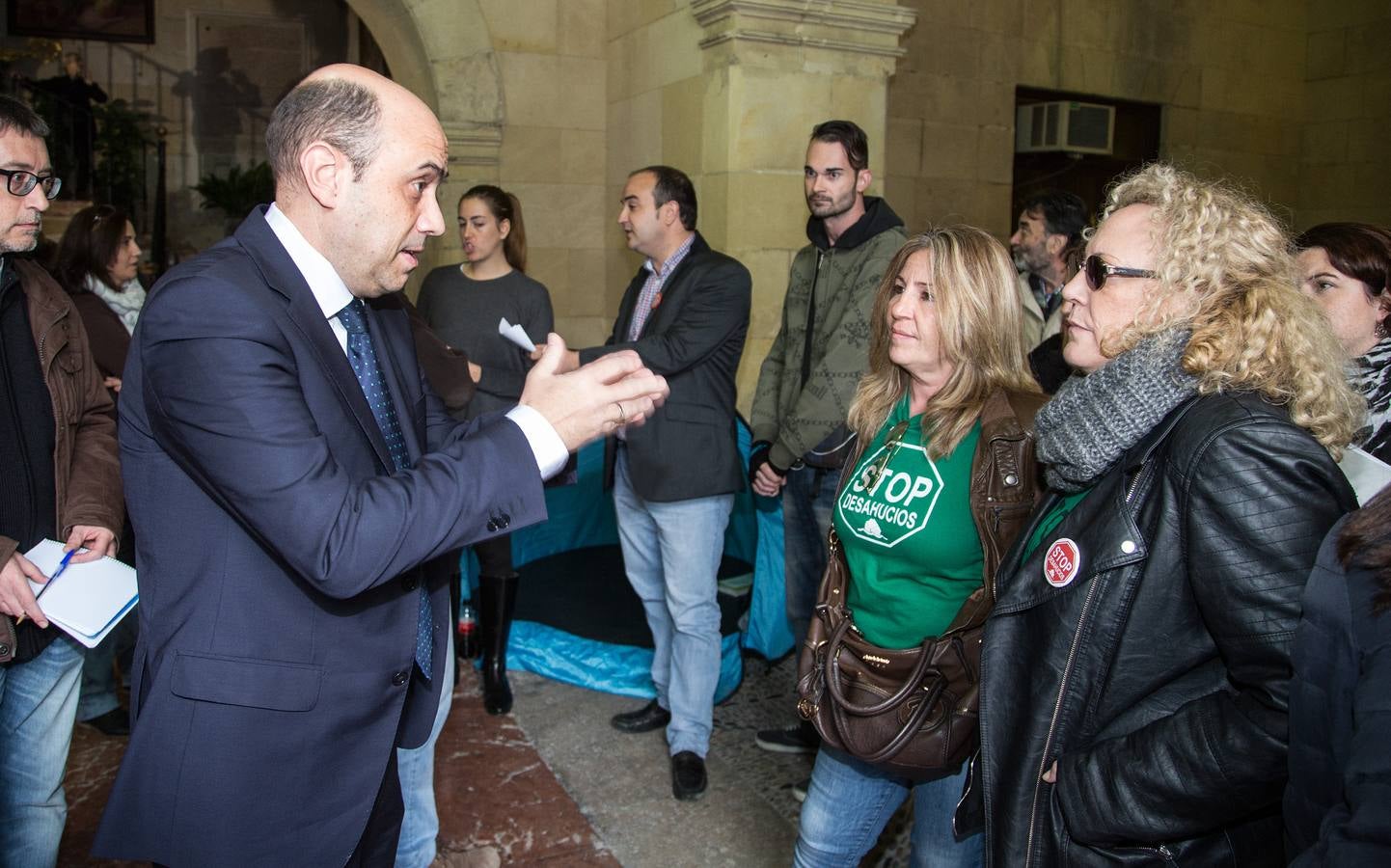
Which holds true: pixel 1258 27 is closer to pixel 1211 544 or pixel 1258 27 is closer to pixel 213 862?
pixel 1211 544

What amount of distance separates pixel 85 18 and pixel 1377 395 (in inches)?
636

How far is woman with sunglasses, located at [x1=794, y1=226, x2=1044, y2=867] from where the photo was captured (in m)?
1.97

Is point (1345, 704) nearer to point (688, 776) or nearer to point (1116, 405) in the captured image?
point (1116, 405)

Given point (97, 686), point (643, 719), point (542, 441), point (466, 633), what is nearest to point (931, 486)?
point (542, 441)

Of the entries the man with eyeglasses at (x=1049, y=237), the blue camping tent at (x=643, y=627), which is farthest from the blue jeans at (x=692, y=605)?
the man with eyeglasses at (x=1049, y=237)

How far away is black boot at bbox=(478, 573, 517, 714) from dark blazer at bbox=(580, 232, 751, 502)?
0.83 meters

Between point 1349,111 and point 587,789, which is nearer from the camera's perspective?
point 587,789

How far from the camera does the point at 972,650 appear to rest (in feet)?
6.25

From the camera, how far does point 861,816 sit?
207 cm

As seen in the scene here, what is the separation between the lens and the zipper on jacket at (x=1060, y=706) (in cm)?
144

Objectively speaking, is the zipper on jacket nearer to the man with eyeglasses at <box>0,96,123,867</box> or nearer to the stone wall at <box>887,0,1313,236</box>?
the man with eyeglasses at <box>0,96,123,867</box>

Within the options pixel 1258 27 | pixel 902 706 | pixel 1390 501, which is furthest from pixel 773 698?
pixel 1258 27

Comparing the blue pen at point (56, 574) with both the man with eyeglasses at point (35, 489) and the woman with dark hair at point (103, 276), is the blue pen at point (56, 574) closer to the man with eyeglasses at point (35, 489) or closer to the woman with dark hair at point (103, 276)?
the man with eyeglasses at point (35, 489)

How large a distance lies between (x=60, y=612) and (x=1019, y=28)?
6.93 meters
